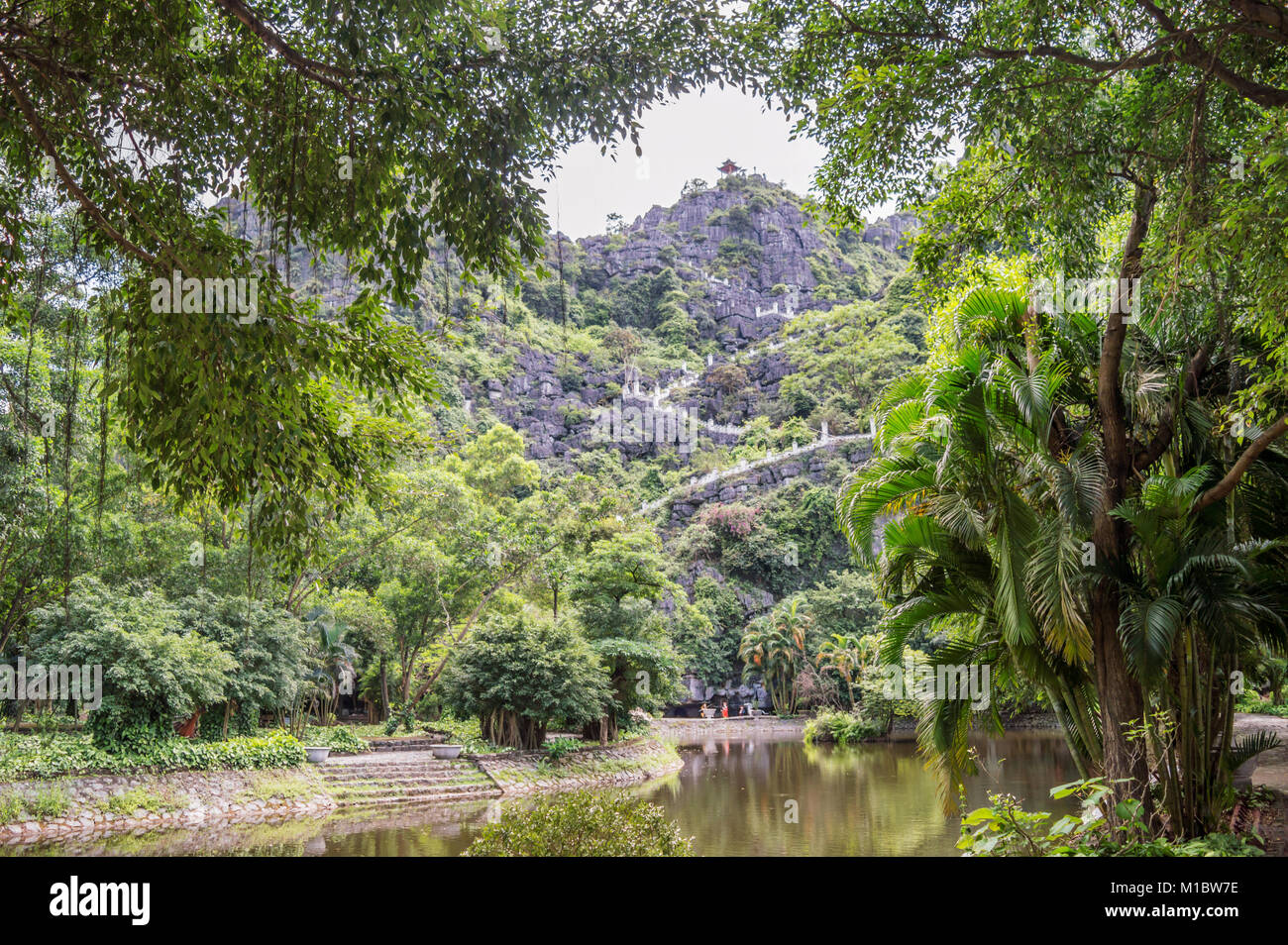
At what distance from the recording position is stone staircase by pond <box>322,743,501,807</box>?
14602 mm

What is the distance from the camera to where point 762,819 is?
12.2m

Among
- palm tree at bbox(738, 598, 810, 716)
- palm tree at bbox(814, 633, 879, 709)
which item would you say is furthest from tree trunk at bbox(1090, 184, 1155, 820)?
palm tree at bbox(738, 598, 810, 716)

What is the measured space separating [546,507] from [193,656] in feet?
34.7

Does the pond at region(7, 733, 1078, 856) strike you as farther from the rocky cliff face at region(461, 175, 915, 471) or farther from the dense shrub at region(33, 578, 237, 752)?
the rocky cliff face at region(461, 175, 915, 471)

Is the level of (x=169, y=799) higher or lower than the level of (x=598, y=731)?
higher

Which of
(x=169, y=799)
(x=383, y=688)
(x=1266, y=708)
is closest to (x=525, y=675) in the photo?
(x=169, y=799)

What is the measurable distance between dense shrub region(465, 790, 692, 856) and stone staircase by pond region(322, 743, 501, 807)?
10399 mm

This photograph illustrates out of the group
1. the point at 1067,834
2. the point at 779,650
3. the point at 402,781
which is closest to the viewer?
the point at 1067,834

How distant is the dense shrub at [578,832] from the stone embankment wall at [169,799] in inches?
340

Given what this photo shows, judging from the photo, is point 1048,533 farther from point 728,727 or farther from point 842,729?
point 728,727

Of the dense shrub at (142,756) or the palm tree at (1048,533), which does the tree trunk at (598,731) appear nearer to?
the dense shrub at (142,756)

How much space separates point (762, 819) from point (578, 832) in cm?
809

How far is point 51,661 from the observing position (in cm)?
1138
